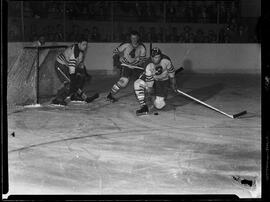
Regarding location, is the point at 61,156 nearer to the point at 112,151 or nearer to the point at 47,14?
the point at 112,151

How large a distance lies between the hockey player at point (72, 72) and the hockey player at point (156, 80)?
3.66ft

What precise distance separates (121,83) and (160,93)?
791 millimetres

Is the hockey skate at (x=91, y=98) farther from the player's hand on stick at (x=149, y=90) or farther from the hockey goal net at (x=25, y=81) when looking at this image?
the player's hand on stick at (x=149, y=90)

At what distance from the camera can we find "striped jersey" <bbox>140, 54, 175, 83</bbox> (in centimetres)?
598

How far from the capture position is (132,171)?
3.56 m

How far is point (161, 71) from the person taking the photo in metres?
6.16

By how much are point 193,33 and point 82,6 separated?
2.65m

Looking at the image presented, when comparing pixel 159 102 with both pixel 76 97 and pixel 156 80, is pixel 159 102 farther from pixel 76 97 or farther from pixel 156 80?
pixel 76 97

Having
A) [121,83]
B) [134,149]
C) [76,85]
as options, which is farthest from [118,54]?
[134,149]

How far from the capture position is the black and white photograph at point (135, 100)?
11.1 ft

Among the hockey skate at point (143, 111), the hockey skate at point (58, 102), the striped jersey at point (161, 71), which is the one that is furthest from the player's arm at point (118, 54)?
the hockey skate at point (143, 111)

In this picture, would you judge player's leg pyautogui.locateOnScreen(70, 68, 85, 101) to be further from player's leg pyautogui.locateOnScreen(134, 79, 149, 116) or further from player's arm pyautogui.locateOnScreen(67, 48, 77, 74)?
player's leg pyautogui.locateOnScreen(134, 79, 149, 116)

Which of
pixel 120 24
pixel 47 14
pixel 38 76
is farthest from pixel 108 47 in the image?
pixel 38 76

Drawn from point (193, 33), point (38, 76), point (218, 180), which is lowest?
point (218, 180)
